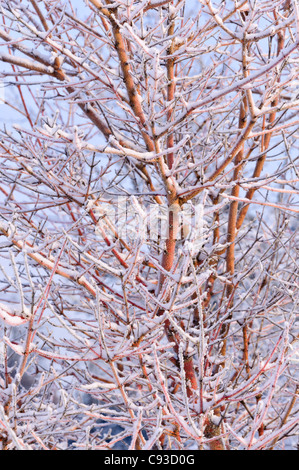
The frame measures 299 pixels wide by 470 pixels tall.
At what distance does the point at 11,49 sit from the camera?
314 centimetres

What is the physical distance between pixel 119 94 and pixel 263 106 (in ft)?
3.19

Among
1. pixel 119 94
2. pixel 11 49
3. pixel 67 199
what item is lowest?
pixel 67 199

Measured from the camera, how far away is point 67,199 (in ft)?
9.18

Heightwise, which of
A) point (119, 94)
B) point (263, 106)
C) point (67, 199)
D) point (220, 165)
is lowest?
point (67, 199)

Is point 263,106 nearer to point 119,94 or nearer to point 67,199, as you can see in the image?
point 119,94

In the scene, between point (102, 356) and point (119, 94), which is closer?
point (102, 356)

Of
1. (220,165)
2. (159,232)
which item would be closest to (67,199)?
(159,232)
